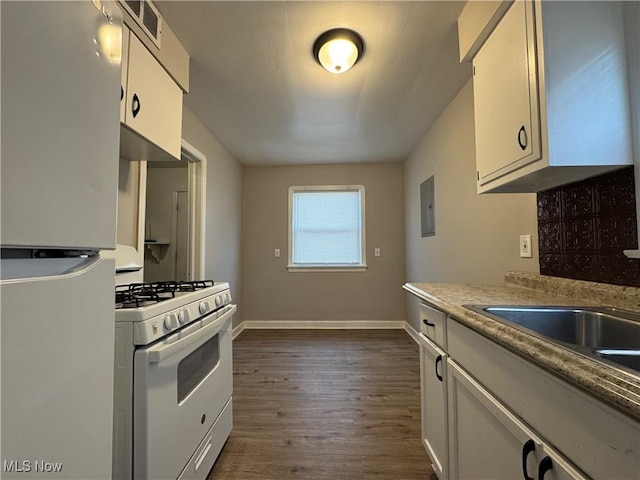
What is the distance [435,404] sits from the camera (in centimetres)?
137

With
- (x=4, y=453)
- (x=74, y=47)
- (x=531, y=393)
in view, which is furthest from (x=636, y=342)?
(x=74, y=47)

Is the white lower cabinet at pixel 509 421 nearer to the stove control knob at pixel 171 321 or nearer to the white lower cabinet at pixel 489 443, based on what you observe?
the white lower cabinet at pixel 489 443

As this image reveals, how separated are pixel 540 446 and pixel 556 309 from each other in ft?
1.95

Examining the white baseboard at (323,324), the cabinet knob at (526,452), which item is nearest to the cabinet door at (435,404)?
the cabinet knob at (526,452)

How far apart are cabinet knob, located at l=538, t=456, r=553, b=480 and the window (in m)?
3.73

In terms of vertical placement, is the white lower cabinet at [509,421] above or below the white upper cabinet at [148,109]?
below

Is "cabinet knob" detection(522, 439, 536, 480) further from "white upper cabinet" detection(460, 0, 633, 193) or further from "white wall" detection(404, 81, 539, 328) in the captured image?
"white wall" detection(404, 81, 539, 328)

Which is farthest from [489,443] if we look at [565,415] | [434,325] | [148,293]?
[148,293]

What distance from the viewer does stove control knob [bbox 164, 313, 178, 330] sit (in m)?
1.08

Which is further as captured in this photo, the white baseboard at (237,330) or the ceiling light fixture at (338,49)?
the white baseboard at (237,330)

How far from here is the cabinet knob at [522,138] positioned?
119 cm

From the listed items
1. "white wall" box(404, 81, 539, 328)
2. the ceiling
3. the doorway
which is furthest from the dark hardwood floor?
the ceiling

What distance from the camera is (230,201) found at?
388 cm

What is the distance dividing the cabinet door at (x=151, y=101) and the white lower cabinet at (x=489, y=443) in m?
1.72
